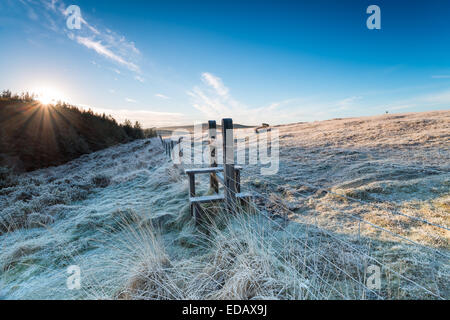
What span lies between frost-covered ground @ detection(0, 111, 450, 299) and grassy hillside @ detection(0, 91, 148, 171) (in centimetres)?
387

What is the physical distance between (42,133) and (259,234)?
1340 centimetres

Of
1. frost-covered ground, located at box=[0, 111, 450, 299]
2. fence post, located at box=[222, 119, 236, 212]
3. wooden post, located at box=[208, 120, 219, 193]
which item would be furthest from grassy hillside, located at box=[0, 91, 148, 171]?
fence post, located at box=[222, 119, 236, 212]

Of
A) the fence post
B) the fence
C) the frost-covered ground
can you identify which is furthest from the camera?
the fence post

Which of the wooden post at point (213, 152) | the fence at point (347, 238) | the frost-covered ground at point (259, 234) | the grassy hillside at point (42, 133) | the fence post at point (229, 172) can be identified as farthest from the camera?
the grassy hillside at point (42, 133)

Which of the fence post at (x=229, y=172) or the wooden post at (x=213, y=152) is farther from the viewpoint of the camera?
the wooden post at (x=213, y=152)

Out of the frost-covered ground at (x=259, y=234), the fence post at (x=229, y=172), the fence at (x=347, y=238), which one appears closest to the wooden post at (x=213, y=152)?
the fence at (x=347, y=238)

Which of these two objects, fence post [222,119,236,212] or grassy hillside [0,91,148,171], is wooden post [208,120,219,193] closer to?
fence post [222,119,236,212]

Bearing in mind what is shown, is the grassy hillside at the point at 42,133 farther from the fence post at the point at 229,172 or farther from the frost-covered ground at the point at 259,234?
the fence post at the point at 229,172

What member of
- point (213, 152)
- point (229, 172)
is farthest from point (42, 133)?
point (229, 172)

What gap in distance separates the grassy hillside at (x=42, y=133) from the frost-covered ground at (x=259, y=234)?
387 cm

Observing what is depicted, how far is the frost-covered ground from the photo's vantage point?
6.61 feet

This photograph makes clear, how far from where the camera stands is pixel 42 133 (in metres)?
11.4

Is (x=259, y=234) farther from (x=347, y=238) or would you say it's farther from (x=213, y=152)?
(x=213, y=152)

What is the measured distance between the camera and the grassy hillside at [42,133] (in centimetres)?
989
